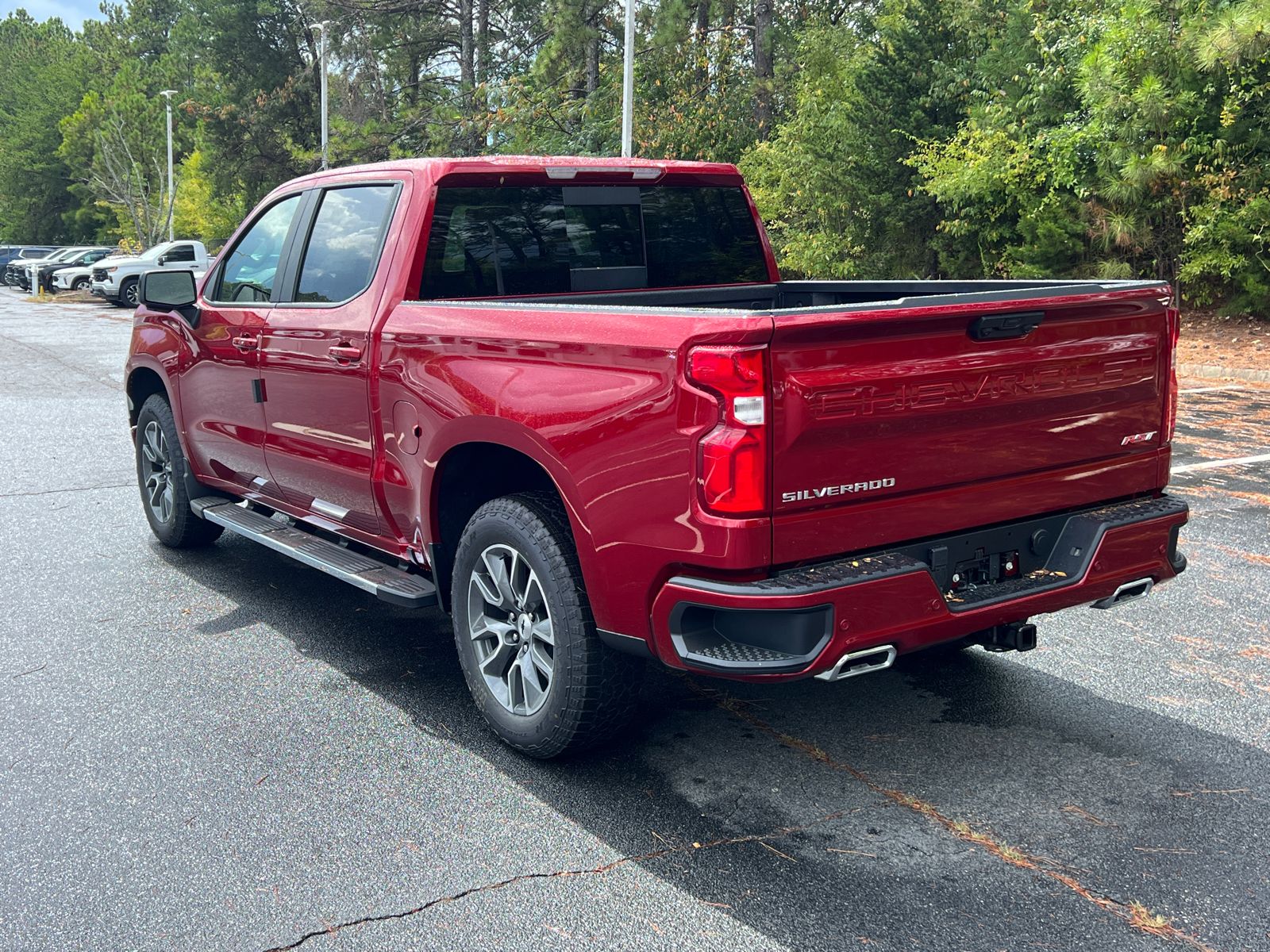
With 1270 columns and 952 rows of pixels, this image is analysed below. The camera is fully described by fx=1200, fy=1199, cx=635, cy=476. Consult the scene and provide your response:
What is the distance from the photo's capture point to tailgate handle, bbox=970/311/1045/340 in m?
3.41

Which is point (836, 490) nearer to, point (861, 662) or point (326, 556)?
point (861, 662)

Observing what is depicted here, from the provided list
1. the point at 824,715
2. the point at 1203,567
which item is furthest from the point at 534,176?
the point at 1203,567

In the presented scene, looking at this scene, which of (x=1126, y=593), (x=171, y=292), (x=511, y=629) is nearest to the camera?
(x=1126, y=593)

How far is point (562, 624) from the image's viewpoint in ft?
12.2

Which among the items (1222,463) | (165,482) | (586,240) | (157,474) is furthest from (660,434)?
(1222,463)

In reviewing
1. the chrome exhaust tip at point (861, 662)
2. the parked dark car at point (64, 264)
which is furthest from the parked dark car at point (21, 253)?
the chrome exhaust tip at point (861, 662)

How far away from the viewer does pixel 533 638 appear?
156 inches

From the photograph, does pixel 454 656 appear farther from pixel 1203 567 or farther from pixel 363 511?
pixel 1203 567

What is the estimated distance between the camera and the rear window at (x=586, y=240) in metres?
4.65

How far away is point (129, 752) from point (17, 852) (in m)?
0.68

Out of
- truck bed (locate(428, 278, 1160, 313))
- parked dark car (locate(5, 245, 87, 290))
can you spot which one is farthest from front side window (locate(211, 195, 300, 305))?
parked dark car (locate(5, 245, 87, 290))

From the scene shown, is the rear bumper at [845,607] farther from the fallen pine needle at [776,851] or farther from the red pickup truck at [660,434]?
the fallen pine needle at [776,851]

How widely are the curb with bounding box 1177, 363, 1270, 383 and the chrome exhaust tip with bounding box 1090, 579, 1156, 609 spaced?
1333cm

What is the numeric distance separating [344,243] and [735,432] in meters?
2.55
